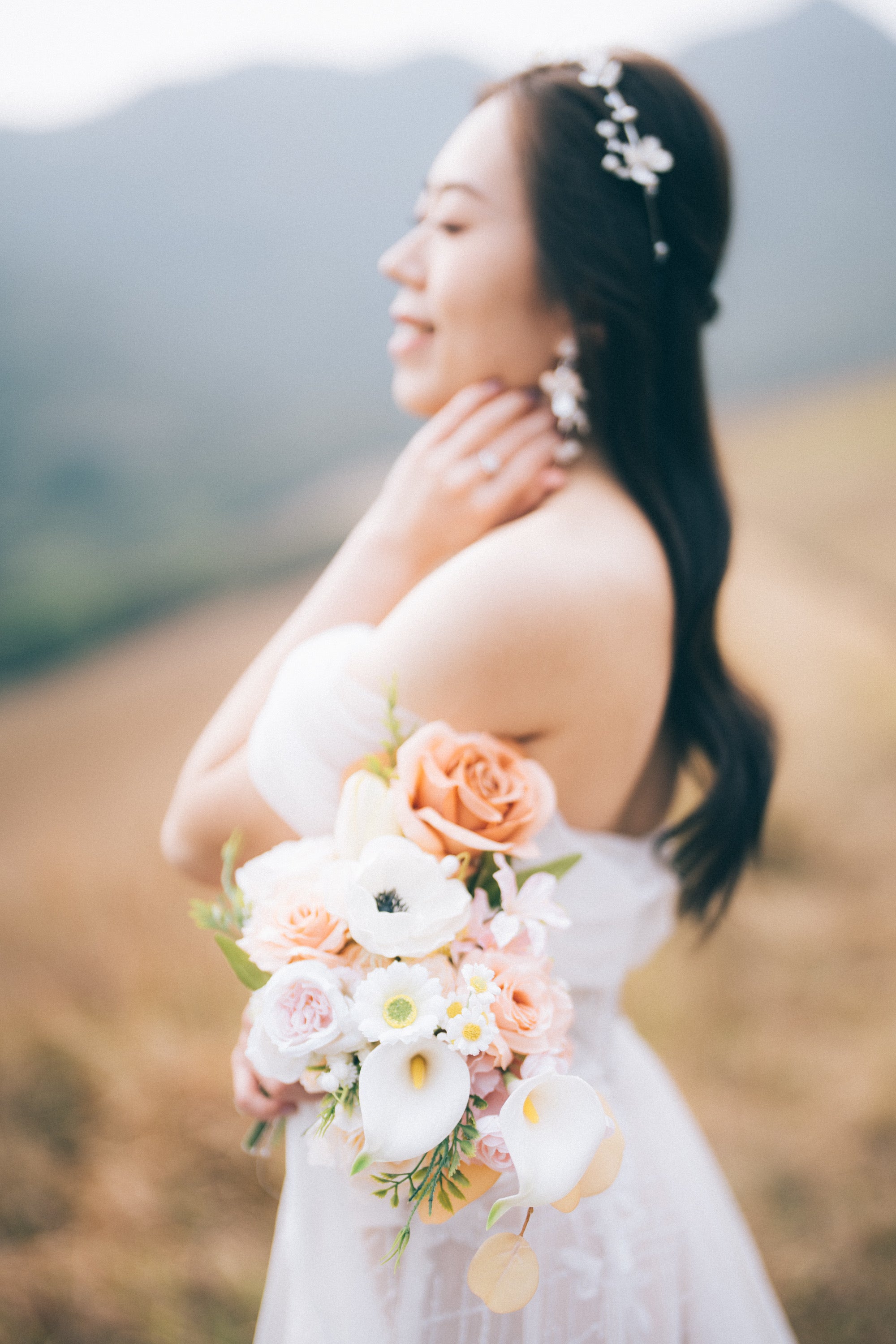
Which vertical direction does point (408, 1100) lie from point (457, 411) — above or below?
below

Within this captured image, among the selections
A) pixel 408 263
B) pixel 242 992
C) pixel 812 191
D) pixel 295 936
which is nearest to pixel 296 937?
pixel 295 936

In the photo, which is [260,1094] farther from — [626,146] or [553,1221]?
[626,146]

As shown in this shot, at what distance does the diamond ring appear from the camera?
1136 millimetres

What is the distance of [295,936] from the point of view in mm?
774

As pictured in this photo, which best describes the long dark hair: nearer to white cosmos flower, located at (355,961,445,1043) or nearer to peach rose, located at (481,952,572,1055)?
peach rose, located at (481,952,572,1055)

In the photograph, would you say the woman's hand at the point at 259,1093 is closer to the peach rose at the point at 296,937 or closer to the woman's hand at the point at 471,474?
the peach rose at the point at 296,937

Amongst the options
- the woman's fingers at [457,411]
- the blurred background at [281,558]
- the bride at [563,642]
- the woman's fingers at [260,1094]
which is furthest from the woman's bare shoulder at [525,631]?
the blurred background at [281,558]

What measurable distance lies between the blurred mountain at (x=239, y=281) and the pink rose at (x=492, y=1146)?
2.95 meters

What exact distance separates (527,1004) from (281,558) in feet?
10.5

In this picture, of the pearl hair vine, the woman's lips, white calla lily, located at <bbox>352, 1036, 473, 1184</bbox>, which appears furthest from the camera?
the woman's lips

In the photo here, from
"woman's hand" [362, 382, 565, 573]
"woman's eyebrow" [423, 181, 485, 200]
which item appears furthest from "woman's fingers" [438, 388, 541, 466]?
"woman's eyebrow" [423, 181, 485, 200]

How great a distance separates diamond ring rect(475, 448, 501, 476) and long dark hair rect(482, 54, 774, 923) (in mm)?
151

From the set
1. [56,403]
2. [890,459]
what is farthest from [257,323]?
[890,459]

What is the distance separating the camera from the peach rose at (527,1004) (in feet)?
2.49
